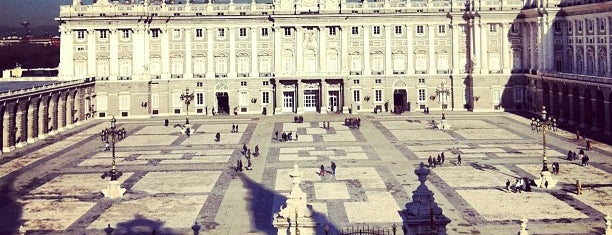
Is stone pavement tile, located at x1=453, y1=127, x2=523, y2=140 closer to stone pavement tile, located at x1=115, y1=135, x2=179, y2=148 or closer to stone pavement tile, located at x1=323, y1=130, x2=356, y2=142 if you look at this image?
stone pavement tile, located at x1=323, y1=130, x2=356, y2=142

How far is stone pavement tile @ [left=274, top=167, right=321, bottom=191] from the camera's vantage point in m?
A: 42.6

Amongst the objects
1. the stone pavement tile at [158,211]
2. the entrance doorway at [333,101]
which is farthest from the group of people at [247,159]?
the entrance doorway at [333,101]

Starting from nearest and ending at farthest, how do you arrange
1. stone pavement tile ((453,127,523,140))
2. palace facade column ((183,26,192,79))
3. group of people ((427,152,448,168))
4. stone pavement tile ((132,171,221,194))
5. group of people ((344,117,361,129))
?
stone pavement tile ((132,171,221,194)), group of people ((427,152,448,168)), stone pavement tile ((453,127,523,140)), group of people ((344,117,361,129)), palace facade column ((183,26,192,79))

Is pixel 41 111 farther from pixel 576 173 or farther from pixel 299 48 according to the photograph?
pixel 576 173

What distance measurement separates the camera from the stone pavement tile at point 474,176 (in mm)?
42531

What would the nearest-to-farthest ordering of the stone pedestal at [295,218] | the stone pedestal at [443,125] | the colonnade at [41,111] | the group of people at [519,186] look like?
the stone pedestal at [295,218], the group of people at [519,186], the colonnade at [41,111], the stone pedestal at [443,125]

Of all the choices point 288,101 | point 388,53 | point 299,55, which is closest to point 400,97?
point 388,53

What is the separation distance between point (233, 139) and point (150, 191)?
23281 millimetres

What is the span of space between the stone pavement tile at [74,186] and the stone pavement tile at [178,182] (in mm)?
1975

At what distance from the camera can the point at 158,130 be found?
7312 centimetres

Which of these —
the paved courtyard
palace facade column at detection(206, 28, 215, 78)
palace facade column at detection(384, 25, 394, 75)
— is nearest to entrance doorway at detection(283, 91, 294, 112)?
palace facade column at detection(206, 28, 215, 78)

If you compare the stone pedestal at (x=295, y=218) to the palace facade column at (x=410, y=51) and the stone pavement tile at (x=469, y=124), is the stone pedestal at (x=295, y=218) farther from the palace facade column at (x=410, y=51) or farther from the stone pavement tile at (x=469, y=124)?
the palace facade column at (x=410, y=51)

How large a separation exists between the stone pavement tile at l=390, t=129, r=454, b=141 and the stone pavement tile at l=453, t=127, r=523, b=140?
6.23 feet

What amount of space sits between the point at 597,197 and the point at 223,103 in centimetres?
5721
